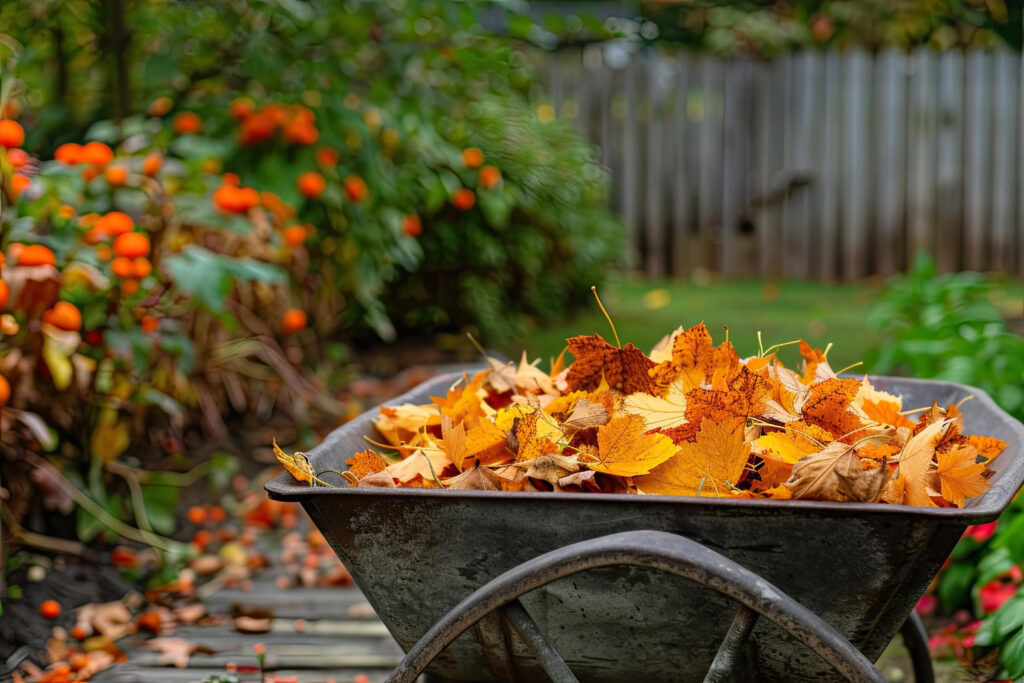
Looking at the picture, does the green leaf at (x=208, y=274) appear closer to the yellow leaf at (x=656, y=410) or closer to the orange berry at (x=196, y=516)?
the orange berry at (x=196, y=516)

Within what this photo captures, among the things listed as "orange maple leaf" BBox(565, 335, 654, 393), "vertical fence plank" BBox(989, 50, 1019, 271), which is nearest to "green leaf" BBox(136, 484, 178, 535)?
"orange maple leaf" BBox(565, 335, 654, 393)

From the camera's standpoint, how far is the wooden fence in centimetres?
660

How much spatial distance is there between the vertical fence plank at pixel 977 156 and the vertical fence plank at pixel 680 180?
6.22 ft

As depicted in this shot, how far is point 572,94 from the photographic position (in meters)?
6.95

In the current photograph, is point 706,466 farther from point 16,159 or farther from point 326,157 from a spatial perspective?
point 326,157

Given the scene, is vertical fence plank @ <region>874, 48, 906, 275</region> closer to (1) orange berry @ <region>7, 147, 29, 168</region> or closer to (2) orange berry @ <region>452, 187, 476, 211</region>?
(2) orange berry @ <region>452, 187, 476, 211</region>

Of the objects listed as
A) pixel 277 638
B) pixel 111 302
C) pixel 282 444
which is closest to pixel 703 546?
pixel 277 638

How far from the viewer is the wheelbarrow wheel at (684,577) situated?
3.17 feet

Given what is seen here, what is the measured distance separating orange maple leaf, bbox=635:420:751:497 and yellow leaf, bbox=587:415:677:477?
0.02 metres

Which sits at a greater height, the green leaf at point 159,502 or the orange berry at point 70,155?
the orange berry at point 70,155

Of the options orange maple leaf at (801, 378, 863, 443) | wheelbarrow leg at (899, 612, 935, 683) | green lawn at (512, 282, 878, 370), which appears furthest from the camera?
green lawn at (512, 282, 878, 370)

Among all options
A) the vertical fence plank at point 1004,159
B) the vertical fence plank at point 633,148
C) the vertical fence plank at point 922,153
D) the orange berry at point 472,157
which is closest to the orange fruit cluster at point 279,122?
the orange berry at point 472,157

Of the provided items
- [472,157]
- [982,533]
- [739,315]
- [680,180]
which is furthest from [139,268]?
[680,180]

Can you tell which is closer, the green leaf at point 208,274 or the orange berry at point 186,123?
the green leaf at point 208,274
